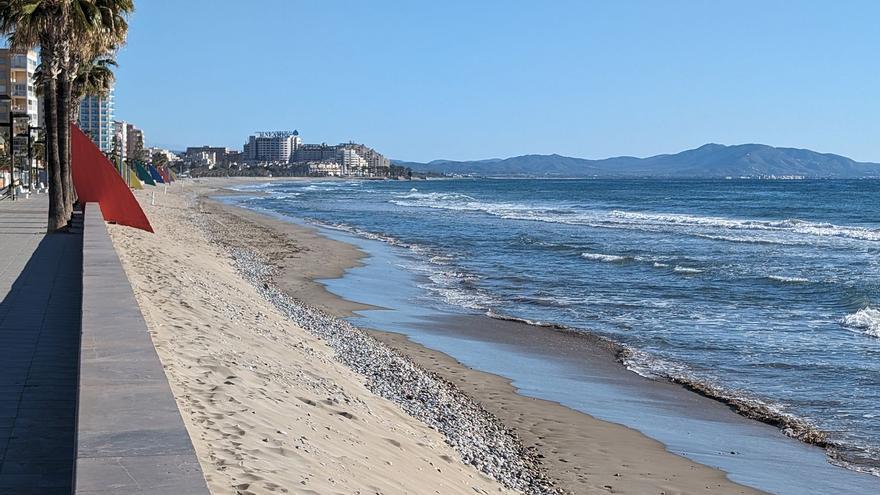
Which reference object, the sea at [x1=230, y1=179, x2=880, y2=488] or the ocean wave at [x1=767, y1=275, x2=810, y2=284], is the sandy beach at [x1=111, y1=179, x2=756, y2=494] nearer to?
the sea at [x1=230, y1=179, x2=880, y2=488]

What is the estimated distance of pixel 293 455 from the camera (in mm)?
5465

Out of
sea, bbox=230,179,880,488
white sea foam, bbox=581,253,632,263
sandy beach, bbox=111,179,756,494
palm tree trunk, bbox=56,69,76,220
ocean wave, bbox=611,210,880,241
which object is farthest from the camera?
ocean wave, bbox=611,210,880,241

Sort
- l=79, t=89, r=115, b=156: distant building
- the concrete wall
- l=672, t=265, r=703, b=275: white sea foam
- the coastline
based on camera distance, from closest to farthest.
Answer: the concrete wall, the coastline, l=672, t=265, r=703, b=275: white sea foam, l=79, t=89, r=115, b=156: distant building

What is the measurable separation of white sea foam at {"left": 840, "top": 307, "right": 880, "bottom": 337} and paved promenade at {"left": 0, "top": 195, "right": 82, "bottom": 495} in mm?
11639

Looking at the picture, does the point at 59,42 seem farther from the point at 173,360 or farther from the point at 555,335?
the point at 173,360

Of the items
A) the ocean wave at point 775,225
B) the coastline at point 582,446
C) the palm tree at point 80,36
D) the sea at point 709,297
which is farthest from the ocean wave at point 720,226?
the coastline at point 582,446

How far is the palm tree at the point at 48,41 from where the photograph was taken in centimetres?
1888

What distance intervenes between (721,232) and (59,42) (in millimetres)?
27557

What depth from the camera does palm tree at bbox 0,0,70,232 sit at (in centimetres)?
1888

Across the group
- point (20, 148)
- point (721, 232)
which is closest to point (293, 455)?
point (721, 232)

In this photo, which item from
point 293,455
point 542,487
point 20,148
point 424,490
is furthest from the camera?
point 20,148

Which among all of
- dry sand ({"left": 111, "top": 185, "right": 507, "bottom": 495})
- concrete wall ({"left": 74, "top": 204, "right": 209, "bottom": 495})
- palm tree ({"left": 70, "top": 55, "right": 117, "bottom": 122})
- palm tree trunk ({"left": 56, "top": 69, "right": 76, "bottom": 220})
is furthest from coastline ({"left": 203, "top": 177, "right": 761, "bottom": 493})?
palm tree ({"left": 70, "top": 55, "right": 117, "bottom": 122})

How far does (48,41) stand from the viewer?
65.0ft

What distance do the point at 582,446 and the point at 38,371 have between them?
4.61 m
